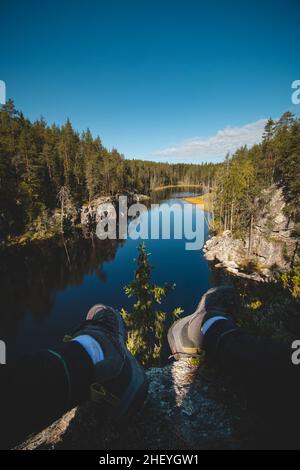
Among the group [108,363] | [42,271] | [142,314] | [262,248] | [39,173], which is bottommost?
[42,271]

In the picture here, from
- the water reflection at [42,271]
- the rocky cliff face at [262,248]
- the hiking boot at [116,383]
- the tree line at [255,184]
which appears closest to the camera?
the hiking boot at [116,383]

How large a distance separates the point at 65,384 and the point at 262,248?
32.8 meters

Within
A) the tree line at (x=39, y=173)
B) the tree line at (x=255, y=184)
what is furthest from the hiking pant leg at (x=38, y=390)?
the tree line at (x=39, y=173)

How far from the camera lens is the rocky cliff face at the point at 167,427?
2.64 m

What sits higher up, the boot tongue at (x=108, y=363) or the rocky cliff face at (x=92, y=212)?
the rocky cliff face at (x=92, y=212)

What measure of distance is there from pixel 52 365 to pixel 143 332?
10.9 meters

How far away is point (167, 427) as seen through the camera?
2918 millimetres

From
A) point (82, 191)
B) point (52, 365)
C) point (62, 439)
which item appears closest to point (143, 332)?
point (62, 439)

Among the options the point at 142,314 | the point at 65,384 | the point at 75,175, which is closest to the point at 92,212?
the point at 75,175

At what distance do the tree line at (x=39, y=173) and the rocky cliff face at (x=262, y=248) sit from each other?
32562 millimetres

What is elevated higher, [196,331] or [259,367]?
[259,367]

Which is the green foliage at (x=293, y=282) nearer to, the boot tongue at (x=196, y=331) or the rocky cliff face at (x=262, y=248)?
the boot tongue at (x=196, y=331)

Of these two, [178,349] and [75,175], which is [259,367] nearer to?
[178,349]

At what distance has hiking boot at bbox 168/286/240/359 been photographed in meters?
4.48
